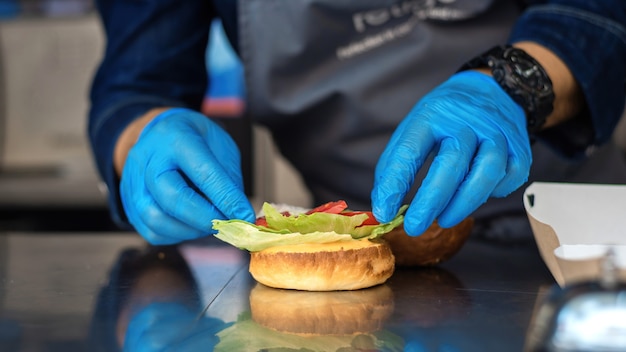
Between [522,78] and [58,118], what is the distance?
89.2 inches

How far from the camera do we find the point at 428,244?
111 centimetres

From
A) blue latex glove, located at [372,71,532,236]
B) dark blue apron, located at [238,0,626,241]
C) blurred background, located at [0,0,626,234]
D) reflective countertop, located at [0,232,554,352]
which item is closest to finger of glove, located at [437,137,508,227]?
blue latex glove, located at [372,71,532,236]

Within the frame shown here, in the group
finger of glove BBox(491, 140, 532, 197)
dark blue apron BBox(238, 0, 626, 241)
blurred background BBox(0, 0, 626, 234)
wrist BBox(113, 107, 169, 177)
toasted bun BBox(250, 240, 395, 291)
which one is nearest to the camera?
toasted bun BBox(250, 240, 395, 291)

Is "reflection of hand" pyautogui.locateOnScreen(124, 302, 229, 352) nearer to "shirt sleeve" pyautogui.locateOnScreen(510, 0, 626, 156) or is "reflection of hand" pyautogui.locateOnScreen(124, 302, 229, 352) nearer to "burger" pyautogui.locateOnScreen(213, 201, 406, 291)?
"burger" pyautogui.locateOnScreen(213, 201, 406, 291)

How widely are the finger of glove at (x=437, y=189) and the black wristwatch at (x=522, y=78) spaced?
8.6 inches

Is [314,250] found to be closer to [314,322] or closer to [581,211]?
[314,322]

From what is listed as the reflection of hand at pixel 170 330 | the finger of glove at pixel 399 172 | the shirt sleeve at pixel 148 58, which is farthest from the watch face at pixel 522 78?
the shirt sleeve at pixel 148 58

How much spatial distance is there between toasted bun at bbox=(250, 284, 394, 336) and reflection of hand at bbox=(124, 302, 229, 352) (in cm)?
7

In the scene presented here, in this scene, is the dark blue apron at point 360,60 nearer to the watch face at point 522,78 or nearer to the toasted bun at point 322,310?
the watch face at point 522,78

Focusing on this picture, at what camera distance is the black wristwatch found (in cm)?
115

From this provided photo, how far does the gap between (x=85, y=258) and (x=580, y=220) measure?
0.87 metres

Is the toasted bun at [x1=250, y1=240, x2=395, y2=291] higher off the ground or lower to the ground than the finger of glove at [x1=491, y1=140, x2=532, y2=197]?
lower

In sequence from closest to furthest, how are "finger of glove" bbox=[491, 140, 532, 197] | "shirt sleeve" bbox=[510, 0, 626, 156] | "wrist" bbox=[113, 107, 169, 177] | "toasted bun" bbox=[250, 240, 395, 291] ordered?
"toasted bun" bbox=[250, 240, 395, 291] → "finger of glove" bbox=[491, 140, 532, 197] → "shirt sleeve" bbox=[510, 0, 626, 156] → "wrist" bbox=[113, 107, 169, 177]

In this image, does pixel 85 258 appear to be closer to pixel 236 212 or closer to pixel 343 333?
pixel 236 212
